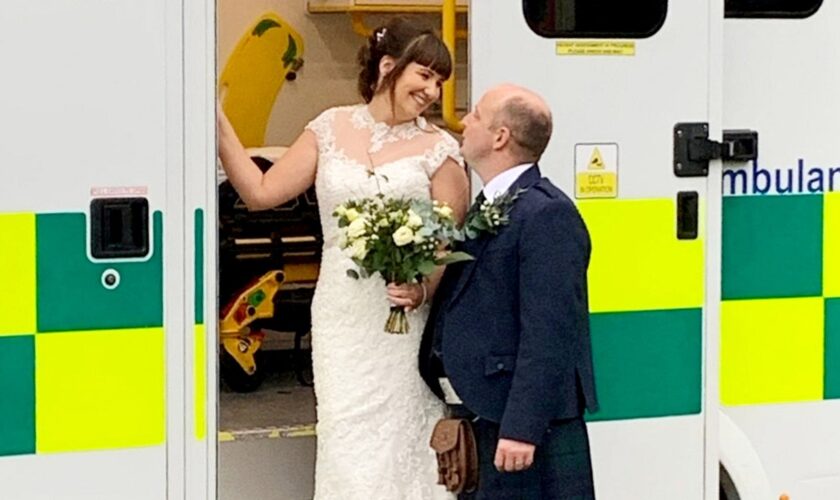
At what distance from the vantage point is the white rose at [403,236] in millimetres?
3209

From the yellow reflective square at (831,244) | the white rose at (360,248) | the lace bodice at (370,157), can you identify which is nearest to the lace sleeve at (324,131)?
the lace bodice at (370,157)

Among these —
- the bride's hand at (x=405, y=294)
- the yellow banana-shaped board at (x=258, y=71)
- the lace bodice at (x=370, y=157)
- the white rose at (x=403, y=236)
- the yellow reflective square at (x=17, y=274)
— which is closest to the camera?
the yellow reflective square at (x=17, y=274)

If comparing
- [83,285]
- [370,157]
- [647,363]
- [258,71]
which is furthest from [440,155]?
[258,71]

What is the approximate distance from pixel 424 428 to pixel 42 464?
2.70ft

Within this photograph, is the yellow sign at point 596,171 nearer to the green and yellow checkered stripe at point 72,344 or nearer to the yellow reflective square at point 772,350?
the yellow reflective square at point 772,350

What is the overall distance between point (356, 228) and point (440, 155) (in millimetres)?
334

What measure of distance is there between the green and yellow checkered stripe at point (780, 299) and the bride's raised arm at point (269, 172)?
3.16 feet

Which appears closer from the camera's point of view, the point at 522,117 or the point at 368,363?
the point at 522,117

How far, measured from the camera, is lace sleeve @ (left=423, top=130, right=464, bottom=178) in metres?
3.49

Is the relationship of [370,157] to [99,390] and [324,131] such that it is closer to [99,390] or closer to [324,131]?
[324,131]

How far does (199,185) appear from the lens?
3207 mm

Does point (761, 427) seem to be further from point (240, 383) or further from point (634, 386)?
point (240, 383)

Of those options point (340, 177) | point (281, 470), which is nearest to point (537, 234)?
point (340, 177)

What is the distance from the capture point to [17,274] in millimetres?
3070
